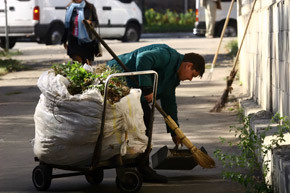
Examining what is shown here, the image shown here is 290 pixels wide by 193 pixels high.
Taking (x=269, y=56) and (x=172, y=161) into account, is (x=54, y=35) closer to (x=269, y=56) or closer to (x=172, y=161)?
(x=269, y=56)

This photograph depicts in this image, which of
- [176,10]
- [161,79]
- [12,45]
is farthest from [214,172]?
[176,10]

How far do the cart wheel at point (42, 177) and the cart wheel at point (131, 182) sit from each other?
1.89 feet

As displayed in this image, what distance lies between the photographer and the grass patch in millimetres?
18116

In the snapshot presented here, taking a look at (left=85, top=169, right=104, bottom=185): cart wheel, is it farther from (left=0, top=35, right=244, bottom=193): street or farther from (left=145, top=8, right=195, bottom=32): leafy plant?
(left=145, top=8, right=195, bottom=32): leafy plant

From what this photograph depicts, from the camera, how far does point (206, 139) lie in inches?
370

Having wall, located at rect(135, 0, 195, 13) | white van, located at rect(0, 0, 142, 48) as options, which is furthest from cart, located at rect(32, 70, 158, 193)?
wall, located at rect(135, 0, 195, 13)

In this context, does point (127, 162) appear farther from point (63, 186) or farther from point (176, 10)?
point (176, 10)

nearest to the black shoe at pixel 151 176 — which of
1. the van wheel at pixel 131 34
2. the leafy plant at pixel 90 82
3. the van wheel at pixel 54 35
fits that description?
the leafy plant at pixel 90 82

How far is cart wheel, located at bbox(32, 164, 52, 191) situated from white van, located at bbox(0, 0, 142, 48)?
736 inches

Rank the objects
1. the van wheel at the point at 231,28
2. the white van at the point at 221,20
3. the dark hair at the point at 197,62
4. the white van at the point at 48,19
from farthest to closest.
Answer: the van wheel at the point at 231,28
the white van at the point at 221,20
the white van at the point at 48,19
the dark hair at the point at 197,62

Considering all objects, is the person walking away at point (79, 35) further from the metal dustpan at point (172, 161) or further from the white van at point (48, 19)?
the white van at point (48, 19)

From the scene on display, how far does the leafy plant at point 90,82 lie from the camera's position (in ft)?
21.7

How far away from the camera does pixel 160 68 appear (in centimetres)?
740

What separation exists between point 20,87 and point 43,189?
335 inches
